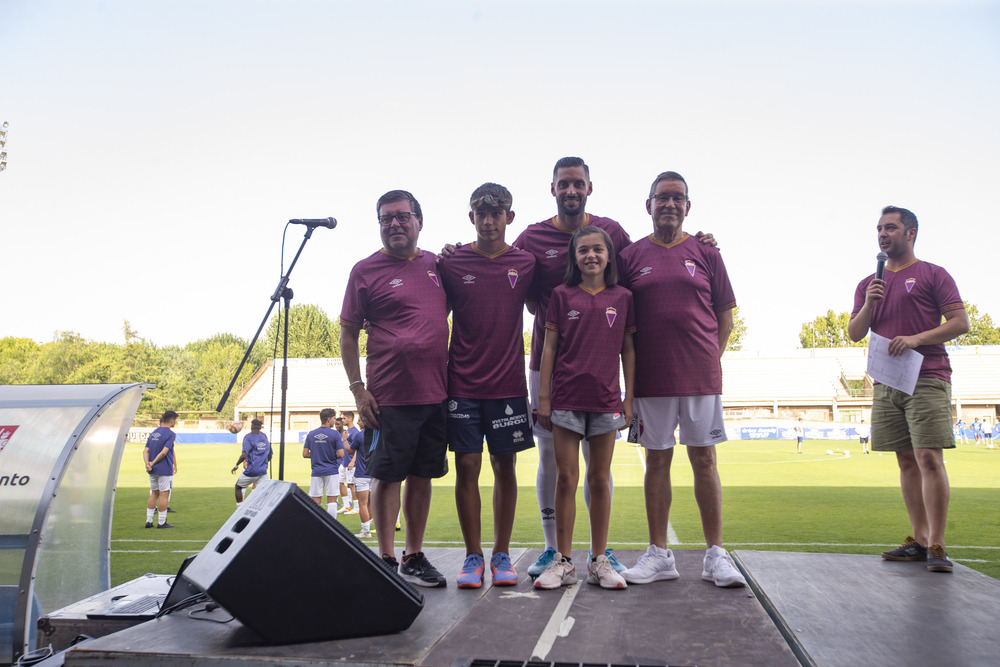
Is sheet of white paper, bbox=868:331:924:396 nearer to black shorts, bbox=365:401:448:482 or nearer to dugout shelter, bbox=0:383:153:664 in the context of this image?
black shorts, bbox=365:401:448:482

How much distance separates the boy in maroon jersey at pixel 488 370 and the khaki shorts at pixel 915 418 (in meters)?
2.20

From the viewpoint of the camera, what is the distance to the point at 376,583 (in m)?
2.72

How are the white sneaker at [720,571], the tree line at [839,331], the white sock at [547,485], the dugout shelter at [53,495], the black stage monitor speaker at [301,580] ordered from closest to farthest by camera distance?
the black stage monitor speaker at [301,580], the white sneaker at [720,571], the dugout shelter at [53,495], the white sock at [547,485], the tree line at [839,331]

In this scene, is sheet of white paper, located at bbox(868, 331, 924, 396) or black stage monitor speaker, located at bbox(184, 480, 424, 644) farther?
sheet of white paper, located at bbox(868, 331, 924, 396)

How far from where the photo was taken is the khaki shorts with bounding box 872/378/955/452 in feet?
13.3

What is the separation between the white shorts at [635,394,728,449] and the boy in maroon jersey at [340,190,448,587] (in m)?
1.14

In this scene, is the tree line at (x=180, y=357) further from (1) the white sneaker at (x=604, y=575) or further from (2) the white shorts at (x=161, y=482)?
(1) the white sneaker at (x=604, y=575)

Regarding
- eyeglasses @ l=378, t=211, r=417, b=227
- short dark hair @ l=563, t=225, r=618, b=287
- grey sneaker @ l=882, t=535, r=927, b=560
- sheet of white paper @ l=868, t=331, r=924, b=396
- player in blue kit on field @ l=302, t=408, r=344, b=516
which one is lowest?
player in blue kit on field @ l=302, t=408, r=344, b=516

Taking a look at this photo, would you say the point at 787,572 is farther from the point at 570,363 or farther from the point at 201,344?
the point at 201,344

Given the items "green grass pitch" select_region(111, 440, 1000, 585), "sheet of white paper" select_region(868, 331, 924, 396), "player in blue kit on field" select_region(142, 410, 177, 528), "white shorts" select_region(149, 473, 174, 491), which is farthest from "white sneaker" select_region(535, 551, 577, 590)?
"white shorts" select_region(149, 473, 174, 491)

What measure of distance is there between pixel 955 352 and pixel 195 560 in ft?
214

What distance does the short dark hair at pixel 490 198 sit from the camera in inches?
149

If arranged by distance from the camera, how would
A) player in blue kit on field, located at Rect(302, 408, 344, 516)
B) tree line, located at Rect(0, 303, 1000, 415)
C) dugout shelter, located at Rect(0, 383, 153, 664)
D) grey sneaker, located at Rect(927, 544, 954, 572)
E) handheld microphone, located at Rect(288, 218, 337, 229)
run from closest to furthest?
1. dugout shelter, located at Rect(0, 383, 153, 664)
2. grey sneaker, located at Rect(927, 544, 954, 572)
3. handheld microphone, located at Rect(288, 218, 337, 229)
4. player in blue kit on field, located at Rect(302, 408, 344, 516)
5. tree line, located at Rect(0, 303, 1000, 415)

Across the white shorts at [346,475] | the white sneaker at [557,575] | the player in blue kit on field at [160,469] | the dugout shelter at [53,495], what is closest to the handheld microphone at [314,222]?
the dugout shelter at [53,495]
